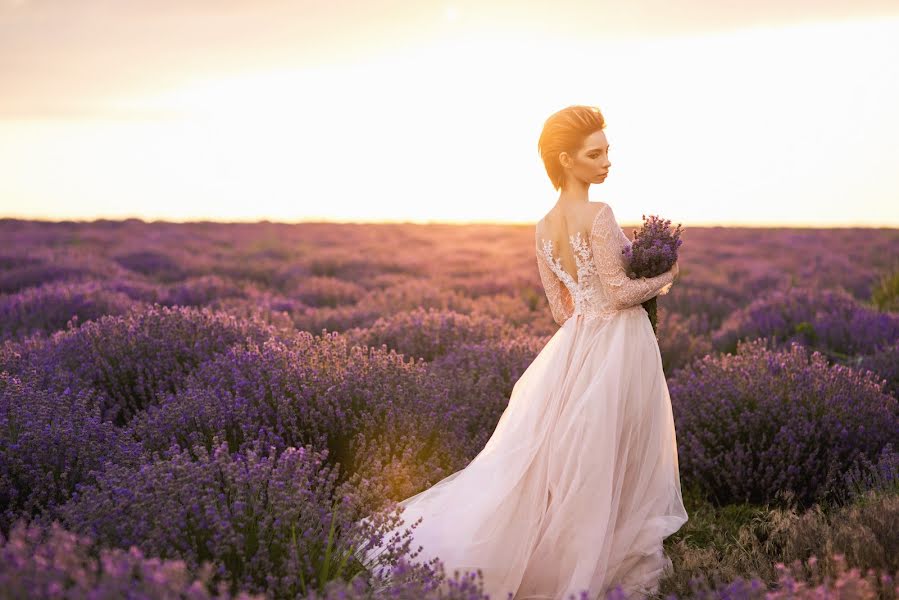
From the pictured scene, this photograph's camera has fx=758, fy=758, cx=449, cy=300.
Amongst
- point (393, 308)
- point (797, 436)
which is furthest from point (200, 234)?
point (797, 436)

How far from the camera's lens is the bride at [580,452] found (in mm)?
2965

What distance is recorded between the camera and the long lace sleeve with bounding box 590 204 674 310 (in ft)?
9.93

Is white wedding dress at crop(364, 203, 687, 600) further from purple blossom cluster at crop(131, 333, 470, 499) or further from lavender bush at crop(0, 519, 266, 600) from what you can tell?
lavender bush at crop(0, 519, 266, 600)

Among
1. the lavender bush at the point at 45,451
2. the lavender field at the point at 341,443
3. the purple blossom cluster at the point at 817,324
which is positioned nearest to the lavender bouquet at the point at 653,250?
the lavender field at the point at 341,443

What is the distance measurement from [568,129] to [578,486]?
56.8 inches

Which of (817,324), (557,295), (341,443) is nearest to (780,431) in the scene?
(557,295)

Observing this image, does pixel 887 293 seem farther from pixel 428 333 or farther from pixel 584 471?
pixel 584 471

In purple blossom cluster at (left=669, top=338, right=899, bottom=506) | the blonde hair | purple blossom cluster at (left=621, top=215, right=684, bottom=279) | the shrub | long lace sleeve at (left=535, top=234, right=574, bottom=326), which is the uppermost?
the blonde hair

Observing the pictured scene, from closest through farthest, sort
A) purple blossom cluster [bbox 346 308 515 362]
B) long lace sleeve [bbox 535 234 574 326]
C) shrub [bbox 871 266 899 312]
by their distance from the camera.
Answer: long lace sleeve [bbox 535 234 574 326]
purple blossom cluster [bbox 346 308 515 362]
shrub [bbox 871 266 899 312]

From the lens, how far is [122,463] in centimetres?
308

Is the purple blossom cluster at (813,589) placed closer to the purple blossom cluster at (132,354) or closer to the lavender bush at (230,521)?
the lavender bush at (230,521)

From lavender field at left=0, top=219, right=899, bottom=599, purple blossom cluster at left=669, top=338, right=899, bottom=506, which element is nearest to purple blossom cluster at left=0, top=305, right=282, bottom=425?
lavender field at left=0, top=219, right=899, bottom=599

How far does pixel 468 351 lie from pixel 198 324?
74.3 inches

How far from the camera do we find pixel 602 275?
10.2 feet
